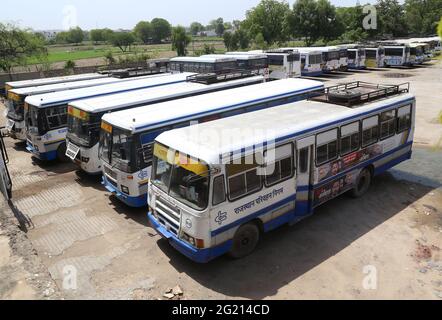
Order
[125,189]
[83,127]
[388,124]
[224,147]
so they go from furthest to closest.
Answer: [83,127], [388,124], [125,189], [224,147]

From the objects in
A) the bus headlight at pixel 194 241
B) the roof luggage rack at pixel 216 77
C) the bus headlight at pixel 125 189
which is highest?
the roof luggage rack at pixel 216 77

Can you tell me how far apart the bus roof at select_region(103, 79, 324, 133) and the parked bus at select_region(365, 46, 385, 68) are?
28836mm

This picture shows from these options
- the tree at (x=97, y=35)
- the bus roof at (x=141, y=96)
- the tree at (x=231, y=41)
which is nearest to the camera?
the bus roof at (x=141, y=96)

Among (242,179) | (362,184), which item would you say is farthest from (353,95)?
(242,179)

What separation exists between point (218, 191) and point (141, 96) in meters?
7.55

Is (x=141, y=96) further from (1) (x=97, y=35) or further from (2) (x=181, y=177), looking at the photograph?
(1) (x=97, y=35)

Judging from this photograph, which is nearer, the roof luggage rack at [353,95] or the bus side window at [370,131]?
the bus side window at [370,131]

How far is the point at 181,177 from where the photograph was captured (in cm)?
806

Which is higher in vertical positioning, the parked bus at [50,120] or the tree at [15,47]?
the tree at [15,47]

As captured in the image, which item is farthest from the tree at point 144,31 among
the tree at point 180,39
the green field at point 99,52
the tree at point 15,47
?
the tree at point 15,47

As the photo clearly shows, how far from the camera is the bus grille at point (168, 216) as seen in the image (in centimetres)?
822

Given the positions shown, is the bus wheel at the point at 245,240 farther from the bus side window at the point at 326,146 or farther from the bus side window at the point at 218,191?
the bus side window at the point at 326,146

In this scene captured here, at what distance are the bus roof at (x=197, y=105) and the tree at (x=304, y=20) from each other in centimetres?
4452

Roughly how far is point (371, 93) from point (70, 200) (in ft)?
34.0
